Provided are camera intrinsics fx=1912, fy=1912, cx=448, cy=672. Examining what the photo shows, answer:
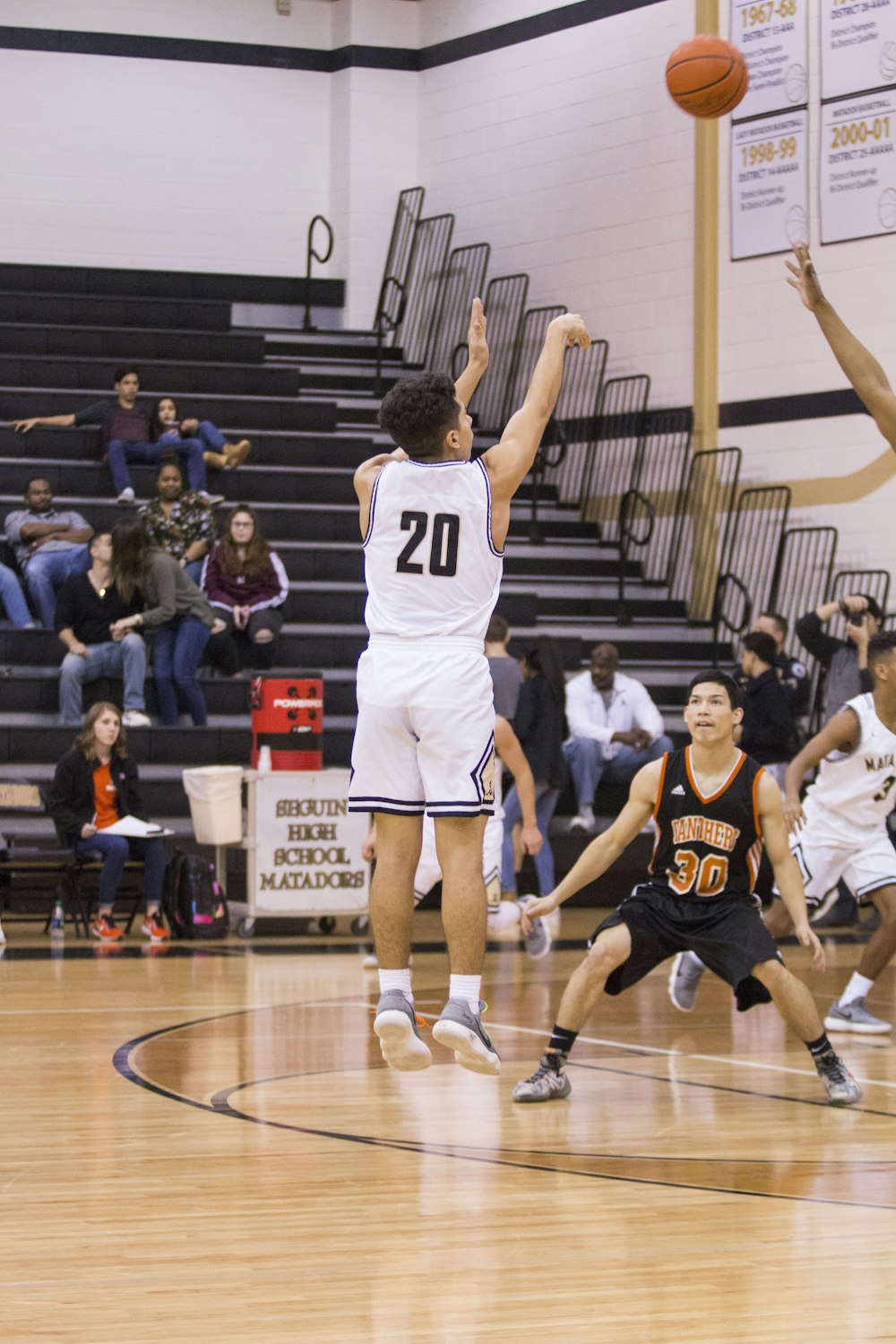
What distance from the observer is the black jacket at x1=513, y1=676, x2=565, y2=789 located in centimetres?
1162

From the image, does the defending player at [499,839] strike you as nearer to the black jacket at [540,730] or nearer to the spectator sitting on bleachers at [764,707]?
the black jacket at [540,730]

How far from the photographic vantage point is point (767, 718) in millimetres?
11133

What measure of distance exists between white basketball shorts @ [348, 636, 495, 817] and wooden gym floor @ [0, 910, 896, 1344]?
36.0 inches

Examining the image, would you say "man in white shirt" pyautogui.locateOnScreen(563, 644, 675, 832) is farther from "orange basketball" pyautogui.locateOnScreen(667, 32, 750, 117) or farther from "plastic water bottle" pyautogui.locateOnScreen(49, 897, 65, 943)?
"orange basketball" pyautogui.locateOnScreen(667, 32, 750, 117)

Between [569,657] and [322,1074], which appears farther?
[569,657]

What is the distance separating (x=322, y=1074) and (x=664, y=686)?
822cm

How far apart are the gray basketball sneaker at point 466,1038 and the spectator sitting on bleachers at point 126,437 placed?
9.79 meters

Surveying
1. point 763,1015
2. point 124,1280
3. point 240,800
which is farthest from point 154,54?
point 124,1280

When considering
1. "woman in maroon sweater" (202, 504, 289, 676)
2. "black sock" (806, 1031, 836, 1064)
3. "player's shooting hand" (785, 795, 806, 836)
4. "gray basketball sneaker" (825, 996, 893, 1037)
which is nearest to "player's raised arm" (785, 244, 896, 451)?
"black sock" (806, 1031, 836, 1064)

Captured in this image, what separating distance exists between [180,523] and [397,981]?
878cm

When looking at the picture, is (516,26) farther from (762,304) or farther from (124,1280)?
(124,1280)

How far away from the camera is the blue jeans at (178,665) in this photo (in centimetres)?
1223

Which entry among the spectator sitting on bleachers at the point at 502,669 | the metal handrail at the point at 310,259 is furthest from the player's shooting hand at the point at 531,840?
the metal handrail at the point at 310,259

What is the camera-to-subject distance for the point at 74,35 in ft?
57.5
